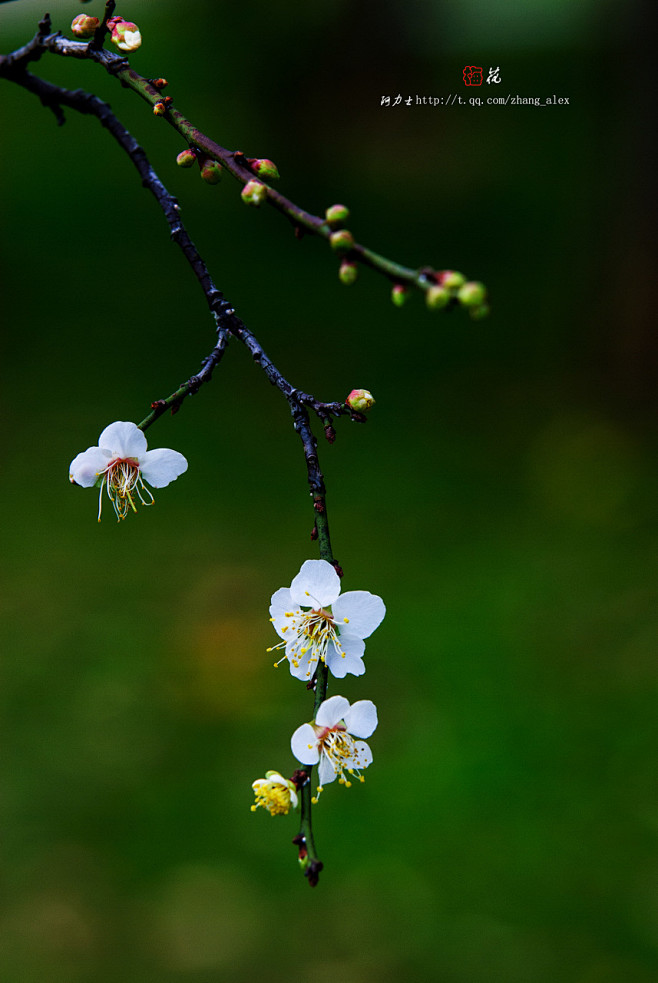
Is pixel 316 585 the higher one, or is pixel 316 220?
pixel 316 220

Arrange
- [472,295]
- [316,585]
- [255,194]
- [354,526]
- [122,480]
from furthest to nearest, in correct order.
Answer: [354,526] < [122,480] < [316,585] < [255,194] < [472,295]

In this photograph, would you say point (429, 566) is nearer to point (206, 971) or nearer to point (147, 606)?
point (147, 606)

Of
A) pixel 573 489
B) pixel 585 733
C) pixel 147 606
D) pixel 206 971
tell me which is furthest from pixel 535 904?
pixel 573 489

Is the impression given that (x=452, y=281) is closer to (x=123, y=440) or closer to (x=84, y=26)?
(x=123, y=440)

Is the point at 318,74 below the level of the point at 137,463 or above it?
above

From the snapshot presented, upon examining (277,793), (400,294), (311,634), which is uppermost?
(400,294)

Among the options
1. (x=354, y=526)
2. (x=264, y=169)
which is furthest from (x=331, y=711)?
(x=354, y=526)
